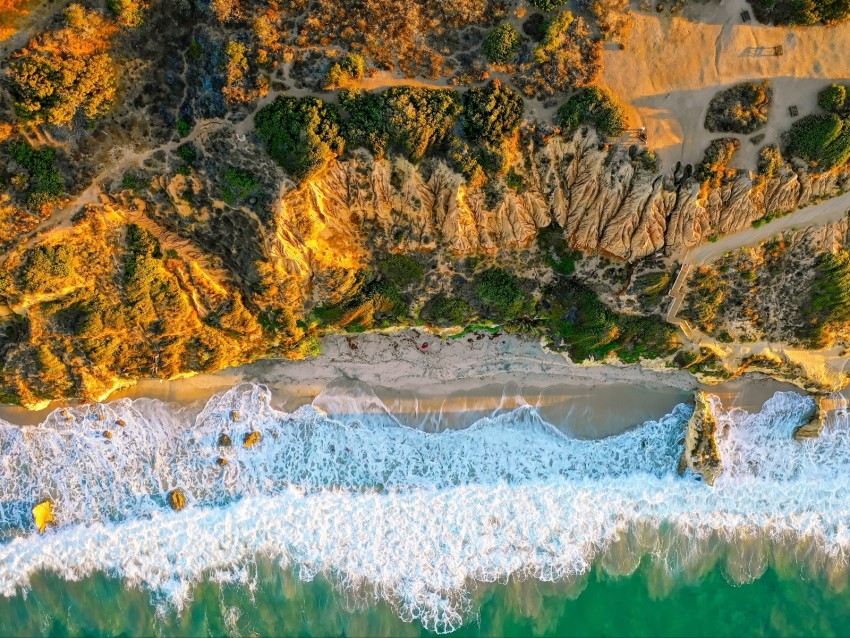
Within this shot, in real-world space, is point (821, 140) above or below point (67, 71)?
below

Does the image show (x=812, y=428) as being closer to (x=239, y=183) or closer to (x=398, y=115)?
(x=398, y=115)

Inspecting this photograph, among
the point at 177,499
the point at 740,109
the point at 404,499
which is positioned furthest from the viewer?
the point at 404,499

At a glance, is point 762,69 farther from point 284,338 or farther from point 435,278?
point 284,338

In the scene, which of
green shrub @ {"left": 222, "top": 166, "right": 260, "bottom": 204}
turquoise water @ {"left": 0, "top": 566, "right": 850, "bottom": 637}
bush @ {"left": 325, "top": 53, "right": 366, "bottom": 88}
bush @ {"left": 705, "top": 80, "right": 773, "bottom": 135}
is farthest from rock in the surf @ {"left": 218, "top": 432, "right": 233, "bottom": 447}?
bush @ {"left": 705, "top": 80, "right": 773, "bottom": 135}

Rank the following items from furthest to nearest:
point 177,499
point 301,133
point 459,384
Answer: point 459,384 → point 177,499 → point 301,133

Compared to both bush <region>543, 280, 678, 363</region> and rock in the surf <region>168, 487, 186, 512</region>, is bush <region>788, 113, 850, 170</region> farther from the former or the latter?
rock in the surf <region>168, 487, 186, 512</region>

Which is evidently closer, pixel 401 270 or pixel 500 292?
pixel 401 270

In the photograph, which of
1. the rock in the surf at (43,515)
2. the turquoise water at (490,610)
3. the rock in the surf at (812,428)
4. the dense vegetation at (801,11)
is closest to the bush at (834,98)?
the dense vegetation at (801,11)

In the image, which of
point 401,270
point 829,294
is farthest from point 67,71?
point 829,294
